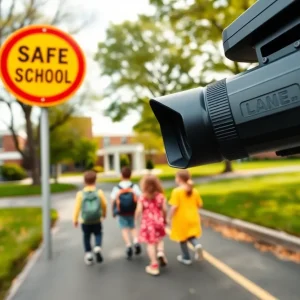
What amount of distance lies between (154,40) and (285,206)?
16155mm

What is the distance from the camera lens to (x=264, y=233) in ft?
18.7

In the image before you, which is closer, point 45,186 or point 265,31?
point 265,31

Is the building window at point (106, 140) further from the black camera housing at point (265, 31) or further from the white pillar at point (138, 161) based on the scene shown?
the black camera housing at point (265, 31)

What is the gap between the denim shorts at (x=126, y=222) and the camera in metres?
5.30

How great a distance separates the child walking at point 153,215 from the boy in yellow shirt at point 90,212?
2.09 ft

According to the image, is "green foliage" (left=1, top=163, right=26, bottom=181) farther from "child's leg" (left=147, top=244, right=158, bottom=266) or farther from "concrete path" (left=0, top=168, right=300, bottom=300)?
"child's leg" (left=147, top=244, right=158, bottom=266)

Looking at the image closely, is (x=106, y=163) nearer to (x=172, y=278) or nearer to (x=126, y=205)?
(x=126, y=205)

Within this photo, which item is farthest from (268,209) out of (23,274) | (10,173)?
(10,173)

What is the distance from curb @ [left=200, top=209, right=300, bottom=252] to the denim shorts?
6.99 ft

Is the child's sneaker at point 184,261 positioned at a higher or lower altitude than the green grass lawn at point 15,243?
lower

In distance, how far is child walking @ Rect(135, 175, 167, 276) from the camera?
453 cm

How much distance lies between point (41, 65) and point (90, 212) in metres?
2.05

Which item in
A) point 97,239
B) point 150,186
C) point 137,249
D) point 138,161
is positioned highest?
point 138,161

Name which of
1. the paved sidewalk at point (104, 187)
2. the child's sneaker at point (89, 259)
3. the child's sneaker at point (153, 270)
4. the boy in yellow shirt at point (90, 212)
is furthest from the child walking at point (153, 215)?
the paved sidewalk at point (104, 187)
